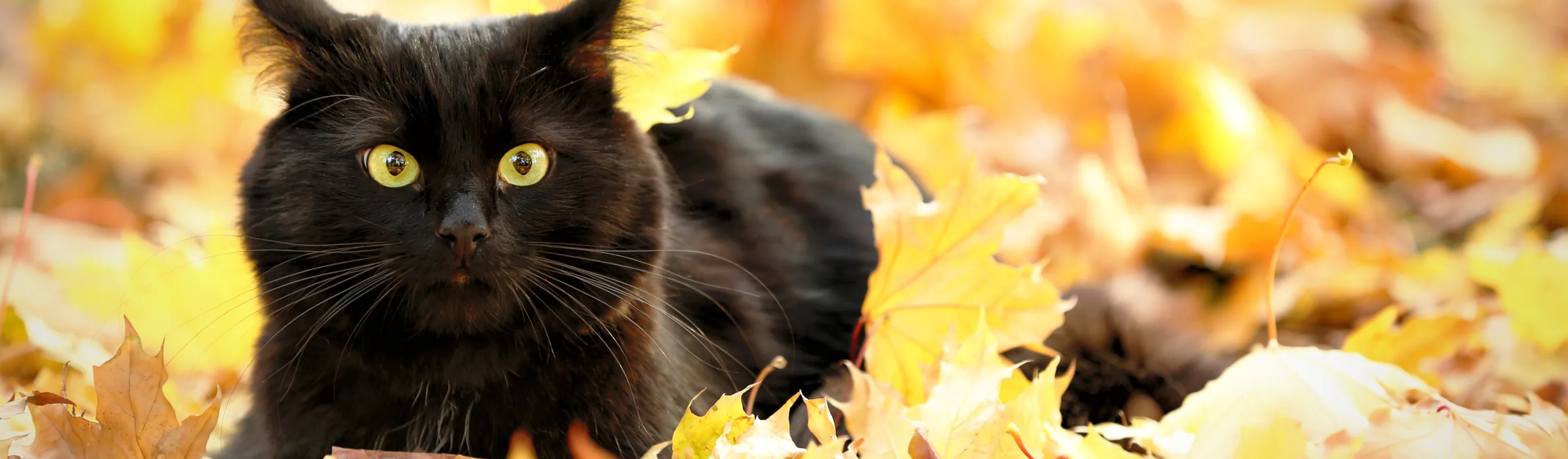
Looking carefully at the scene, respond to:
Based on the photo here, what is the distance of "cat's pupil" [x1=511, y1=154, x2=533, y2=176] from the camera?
888 mm

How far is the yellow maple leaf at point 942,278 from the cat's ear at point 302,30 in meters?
0.51

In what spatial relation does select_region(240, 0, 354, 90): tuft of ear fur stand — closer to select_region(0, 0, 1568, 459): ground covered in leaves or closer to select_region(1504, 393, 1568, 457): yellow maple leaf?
select_region(0, 0, 1568, 459): ground covered in leaves

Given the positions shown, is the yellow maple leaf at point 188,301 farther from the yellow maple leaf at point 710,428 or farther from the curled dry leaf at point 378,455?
the yellow maple leaf at point 710,428

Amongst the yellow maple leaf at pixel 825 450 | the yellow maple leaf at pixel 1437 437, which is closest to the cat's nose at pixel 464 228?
the yellow maple leaf at pixel 825 450

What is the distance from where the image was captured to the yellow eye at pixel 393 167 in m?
0.86

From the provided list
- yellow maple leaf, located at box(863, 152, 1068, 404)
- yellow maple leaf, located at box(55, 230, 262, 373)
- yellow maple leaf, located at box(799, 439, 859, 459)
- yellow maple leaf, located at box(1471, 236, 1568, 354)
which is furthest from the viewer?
yellow maple leaf, located at box(55, 230, 262, 373)

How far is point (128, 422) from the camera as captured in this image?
2.78ft

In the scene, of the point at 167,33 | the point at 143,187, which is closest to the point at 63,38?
the point at 167,33

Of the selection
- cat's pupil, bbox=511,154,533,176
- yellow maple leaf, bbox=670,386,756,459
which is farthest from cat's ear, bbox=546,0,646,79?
yellow maple leaf, bbox=670,386,756,459

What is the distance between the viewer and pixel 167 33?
2.06 meters

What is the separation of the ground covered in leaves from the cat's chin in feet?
0.43

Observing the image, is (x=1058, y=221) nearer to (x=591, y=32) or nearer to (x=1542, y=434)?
(x=1542, y=434)

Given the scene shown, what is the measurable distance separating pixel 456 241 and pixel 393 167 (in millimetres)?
101

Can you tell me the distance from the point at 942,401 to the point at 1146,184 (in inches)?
52.0
